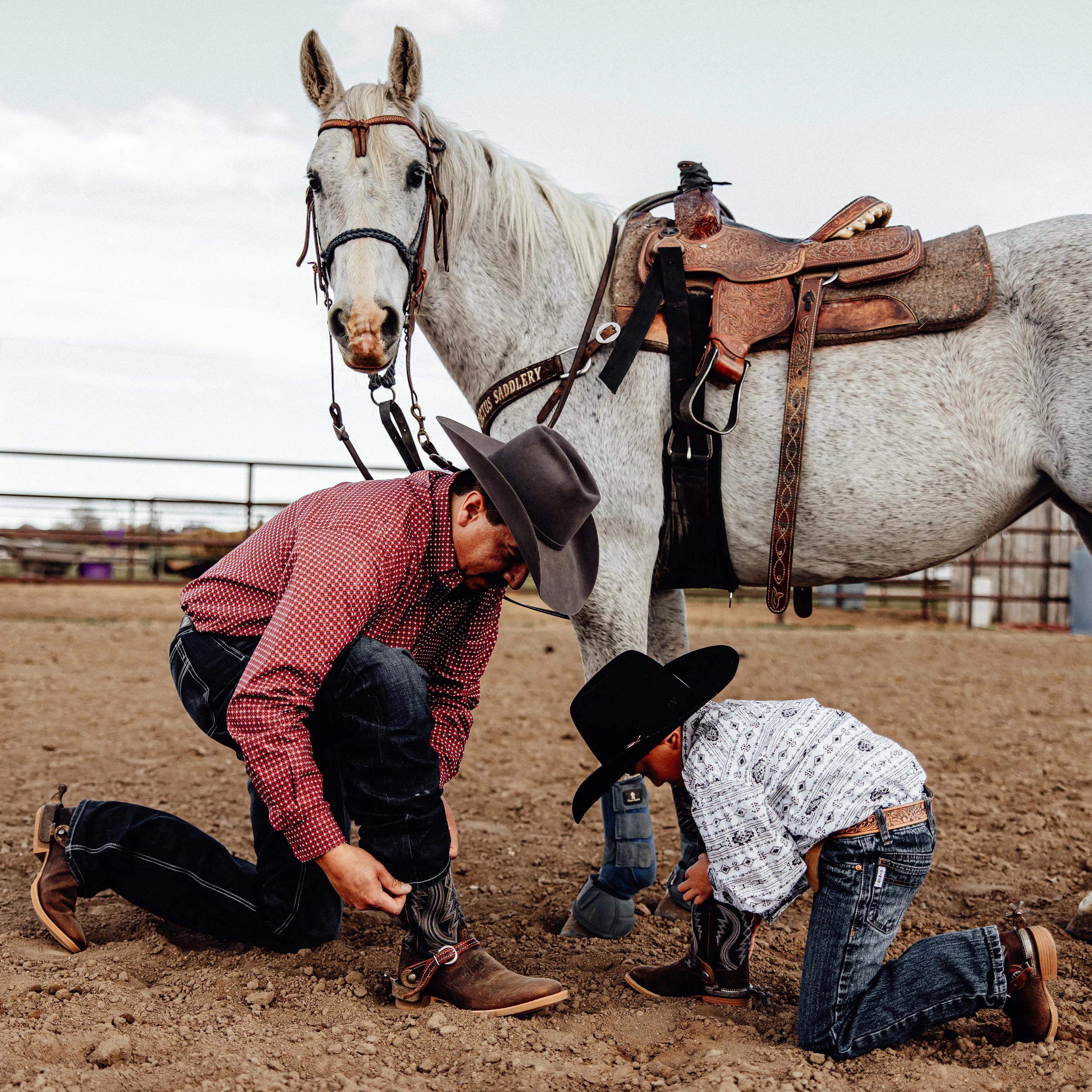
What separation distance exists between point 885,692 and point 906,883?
5.12 m

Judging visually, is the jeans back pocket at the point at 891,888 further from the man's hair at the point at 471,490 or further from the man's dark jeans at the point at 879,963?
the man's hair at the point at 471,490

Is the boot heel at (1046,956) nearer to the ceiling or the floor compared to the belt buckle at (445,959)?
nearer to the ceiling

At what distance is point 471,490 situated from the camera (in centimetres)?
215

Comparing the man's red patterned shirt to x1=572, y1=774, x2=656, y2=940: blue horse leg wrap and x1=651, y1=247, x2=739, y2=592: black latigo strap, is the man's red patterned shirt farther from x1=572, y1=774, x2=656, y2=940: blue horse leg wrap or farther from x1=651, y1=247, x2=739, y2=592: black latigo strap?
x1=651, y1=247, x2=739, y2=592: black latigo strap

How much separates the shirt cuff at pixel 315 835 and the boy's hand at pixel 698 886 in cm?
80

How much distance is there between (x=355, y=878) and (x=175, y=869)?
77 centimetres

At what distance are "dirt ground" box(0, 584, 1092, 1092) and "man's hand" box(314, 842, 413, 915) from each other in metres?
0.27

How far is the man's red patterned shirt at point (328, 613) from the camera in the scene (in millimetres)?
1856

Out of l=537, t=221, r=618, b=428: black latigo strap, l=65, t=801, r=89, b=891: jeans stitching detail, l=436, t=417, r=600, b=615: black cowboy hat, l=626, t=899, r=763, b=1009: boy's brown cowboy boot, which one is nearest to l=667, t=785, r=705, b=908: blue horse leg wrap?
l=626, t=899, r=763, b=1009: boy's brown cowboy boot

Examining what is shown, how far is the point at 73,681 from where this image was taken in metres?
6.36

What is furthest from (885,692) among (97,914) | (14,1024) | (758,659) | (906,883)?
(14,1024)

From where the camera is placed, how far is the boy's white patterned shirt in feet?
6.48

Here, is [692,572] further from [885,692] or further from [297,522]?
[885,692]

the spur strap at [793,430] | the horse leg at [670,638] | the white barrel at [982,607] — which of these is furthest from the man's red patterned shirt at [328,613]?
the white barrel at [982,607]
